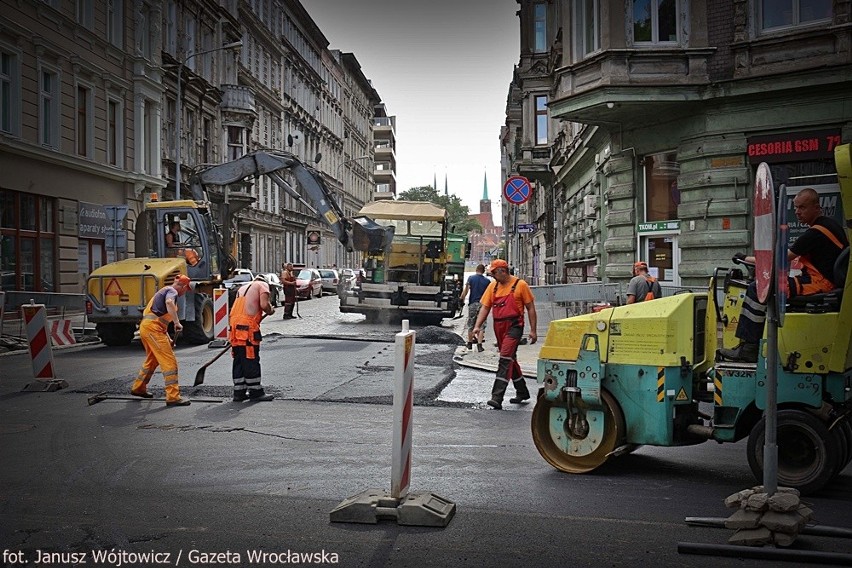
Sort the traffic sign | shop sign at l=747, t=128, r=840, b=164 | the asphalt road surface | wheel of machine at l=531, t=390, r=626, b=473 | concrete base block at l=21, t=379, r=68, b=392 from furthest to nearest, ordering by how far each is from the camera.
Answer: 1. the traffic sign
2. shop sign at l=747, t=128, r=840, b=164
3. concrete base block at l=21, t=379, r=68, b=392
4. wheel of machine at l=531, t=390, r=626, b=473
5. the asphalt road surface

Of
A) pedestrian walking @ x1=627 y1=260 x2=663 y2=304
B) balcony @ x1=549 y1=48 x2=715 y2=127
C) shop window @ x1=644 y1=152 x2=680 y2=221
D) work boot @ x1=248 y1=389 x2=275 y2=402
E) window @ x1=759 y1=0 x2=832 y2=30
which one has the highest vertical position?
window @ x1=759 y1=0 x2=832 y2=30

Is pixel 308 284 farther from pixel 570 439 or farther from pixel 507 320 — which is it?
pixel 570 439

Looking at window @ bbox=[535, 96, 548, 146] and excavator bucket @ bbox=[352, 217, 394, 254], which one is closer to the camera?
excavator bucket @ bbox=[352, 217, 394, 254]

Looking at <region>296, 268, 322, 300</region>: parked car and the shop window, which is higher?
the shop window

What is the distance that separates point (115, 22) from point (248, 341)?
24672 mm

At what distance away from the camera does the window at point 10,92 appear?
24.6 metres

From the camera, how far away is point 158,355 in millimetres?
11016

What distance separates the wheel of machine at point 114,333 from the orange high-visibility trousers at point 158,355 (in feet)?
25.1

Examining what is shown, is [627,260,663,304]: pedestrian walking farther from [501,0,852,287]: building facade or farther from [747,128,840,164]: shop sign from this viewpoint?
[747,128,840,164]: shop sign

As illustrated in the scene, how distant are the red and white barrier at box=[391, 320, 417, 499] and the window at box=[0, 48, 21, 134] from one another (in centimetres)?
2252

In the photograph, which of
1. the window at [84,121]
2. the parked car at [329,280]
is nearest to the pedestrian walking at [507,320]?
the window at [84,121]

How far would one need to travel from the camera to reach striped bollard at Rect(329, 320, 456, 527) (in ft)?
18.1

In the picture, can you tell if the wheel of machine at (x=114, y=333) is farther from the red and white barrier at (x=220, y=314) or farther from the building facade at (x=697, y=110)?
the building facade at (x=697, y=110)

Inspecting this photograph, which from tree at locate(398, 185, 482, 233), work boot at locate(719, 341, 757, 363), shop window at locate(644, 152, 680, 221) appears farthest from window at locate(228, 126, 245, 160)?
tree at locate(398, 185, 482, 233)
